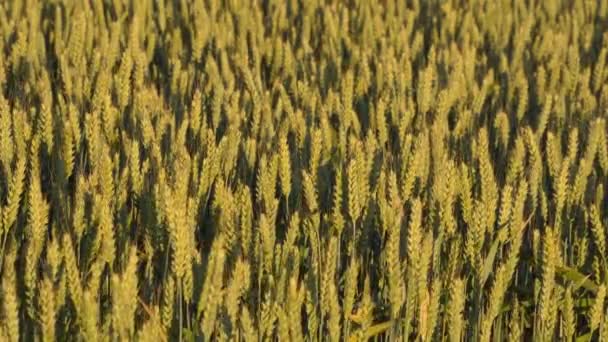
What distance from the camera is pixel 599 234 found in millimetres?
2148

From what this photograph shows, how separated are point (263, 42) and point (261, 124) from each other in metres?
1.05

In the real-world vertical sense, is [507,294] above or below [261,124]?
below

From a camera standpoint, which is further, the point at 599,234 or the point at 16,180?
the point at 599,234

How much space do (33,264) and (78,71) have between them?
5.33ft

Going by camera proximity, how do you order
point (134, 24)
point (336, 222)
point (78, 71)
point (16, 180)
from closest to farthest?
point (16, 180) → point (336, 222) → point (78, 71) → point (134, 24)

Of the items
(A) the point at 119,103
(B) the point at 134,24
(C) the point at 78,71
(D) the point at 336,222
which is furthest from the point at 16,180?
(B) the point at 134,24

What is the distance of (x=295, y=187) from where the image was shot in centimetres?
239

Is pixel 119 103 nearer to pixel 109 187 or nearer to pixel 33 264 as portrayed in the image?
pixel 109 187

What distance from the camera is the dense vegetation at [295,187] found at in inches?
68.1

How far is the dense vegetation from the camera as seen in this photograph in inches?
68.1

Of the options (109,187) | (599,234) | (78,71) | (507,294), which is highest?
(78,71)

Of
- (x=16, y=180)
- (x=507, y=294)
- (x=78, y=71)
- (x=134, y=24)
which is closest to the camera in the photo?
(x=16, y=180)

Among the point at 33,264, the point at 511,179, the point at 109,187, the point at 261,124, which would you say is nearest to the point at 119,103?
the point at 261,124

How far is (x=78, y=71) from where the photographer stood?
3209 millimetres
